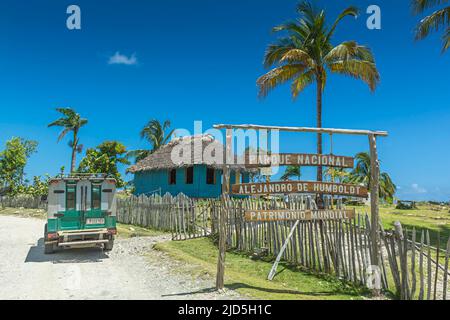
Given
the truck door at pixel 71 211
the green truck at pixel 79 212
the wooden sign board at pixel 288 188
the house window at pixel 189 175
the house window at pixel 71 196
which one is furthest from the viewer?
the house window at pixel 189 175

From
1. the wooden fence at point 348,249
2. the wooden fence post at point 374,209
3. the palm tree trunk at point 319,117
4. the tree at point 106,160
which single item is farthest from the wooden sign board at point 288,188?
the tree at point 106,160

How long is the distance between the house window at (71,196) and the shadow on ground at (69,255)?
1.56 metres

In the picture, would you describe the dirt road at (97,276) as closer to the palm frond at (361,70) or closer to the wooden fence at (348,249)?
the wooden fence at (348,249)

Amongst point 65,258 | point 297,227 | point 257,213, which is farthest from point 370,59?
point 65,258

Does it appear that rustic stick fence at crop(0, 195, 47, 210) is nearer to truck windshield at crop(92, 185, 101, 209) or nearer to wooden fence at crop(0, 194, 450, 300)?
wooden fence at crop(0, 194, 450, 300)

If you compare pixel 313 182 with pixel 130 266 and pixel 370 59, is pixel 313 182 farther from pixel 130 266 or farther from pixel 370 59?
pixel 370 59

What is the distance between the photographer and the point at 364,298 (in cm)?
721

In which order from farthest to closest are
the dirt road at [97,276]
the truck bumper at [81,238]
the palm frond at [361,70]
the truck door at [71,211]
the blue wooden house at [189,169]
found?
the blue wooden house at [189,169]
the palm frond at [361,70]
the truck door at [71,211]
the truck bumper at [81,238]
the dirt road at [97,276]

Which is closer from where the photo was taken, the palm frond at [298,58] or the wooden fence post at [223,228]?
the wooden fence post at [223,228]

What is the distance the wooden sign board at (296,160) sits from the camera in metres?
7.73

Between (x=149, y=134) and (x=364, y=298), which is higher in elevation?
(x=149, y=134)

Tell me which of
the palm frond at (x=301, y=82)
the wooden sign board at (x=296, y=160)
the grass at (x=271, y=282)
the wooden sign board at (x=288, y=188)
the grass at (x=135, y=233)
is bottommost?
the grass at (x=135, y=233)

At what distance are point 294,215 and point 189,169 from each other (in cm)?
2136

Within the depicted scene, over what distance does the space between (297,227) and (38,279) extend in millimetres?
6395
